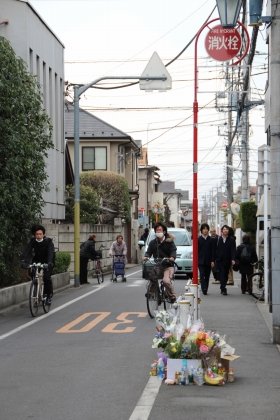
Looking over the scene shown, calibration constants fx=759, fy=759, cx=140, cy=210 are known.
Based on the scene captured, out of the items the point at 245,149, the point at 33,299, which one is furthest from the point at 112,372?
the point at 245,149

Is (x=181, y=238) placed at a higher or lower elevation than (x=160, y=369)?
higher

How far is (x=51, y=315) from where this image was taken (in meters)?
15.7

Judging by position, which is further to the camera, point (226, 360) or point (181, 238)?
point (181, 238)

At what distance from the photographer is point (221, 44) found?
1395 cm

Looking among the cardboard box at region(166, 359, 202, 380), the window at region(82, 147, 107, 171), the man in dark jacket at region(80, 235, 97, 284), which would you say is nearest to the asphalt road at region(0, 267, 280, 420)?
the cardboard box at region(166, 359, 202, 380)

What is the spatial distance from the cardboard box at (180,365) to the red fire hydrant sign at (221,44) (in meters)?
7.09

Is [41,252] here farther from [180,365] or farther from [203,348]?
[203,348]

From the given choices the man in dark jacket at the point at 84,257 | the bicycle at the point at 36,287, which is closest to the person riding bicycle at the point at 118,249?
the man in dark jacket at the point at 84,257

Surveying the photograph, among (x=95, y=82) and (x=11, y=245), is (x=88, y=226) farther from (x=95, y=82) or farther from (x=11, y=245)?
(x=11, y=245)

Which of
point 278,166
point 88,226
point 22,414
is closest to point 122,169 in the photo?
point 88,226

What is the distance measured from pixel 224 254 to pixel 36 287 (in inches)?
270

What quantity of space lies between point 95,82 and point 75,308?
8.61 metres

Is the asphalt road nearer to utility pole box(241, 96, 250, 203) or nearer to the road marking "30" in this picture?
the road marking "30"

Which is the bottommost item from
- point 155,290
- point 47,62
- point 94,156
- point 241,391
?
point 241,391
